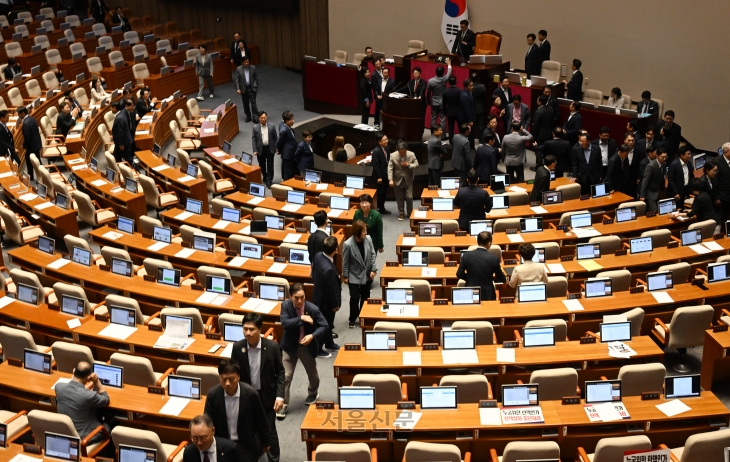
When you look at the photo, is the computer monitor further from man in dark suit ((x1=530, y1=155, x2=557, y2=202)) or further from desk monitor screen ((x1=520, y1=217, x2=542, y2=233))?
man in dark suit ((x1=530, y1=155, x2=557, y2=202))

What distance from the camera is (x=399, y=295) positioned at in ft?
27.8

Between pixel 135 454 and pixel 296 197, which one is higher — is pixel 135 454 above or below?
below

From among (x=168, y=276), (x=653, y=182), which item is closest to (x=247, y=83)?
(x=168, y=276)

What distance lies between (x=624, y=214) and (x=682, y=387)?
4199 mm

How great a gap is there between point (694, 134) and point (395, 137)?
18.1 feet

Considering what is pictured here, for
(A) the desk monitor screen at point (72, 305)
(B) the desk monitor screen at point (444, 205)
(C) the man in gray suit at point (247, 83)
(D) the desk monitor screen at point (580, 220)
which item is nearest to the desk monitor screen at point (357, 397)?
(A) the desk monitor screen at point (72, 305)

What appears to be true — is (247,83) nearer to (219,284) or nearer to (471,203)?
(471,203)

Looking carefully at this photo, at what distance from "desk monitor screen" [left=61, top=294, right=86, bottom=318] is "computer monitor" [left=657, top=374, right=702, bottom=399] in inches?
232

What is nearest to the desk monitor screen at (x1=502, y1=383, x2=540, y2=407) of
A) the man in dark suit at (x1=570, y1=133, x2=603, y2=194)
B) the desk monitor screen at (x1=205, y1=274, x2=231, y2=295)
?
the desk monitor screen at (x1=205, y1=274, x2=231, y2=295)

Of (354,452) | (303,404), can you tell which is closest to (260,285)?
(303,404)

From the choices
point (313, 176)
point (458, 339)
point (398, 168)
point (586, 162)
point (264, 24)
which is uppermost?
point (264, 24)

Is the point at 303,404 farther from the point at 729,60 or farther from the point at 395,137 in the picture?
the point at 729,60

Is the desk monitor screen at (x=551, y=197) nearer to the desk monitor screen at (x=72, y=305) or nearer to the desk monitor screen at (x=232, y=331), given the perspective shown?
the desk monitor screen at (x=232, y=331)

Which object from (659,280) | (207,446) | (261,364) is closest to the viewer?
(207,446)
